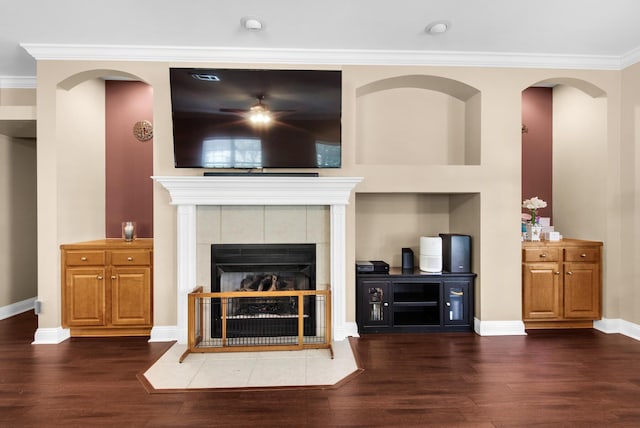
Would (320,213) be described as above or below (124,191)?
below

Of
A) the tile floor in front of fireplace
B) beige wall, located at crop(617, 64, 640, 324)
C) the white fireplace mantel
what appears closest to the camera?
the tile floor in front of fireplace

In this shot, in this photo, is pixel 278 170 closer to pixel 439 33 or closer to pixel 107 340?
pixel 439 33

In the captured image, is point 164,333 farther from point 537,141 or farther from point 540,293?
point 537,141

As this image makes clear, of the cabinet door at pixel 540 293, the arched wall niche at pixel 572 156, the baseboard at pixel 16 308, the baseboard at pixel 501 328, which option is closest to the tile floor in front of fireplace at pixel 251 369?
the baseboard at pixel 501 328

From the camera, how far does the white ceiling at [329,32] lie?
8.93ft

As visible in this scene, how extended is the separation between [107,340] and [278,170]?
231 cm

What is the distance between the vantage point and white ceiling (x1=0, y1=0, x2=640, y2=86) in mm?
2721

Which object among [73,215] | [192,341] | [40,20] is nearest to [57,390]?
[192,341]

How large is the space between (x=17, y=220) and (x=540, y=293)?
6079mm

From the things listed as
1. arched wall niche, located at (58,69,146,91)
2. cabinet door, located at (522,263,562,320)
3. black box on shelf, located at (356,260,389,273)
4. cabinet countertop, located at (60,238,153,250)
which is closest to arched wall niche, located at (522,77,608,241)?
cabinet door, located at (522,263,562,320)

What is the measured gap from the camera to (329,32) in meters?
3.11

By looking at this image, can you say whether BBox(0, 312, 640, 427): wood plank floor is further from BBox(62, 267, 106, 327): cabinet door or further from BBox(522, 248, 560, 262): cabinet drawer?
BBox(522, 248, 560, 262): cabinet drawer

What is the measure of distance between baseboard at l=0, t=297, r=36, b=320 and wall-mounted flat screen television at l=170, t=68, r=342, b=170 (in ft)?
9.76

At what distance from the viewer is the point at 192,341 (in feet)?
10.3
